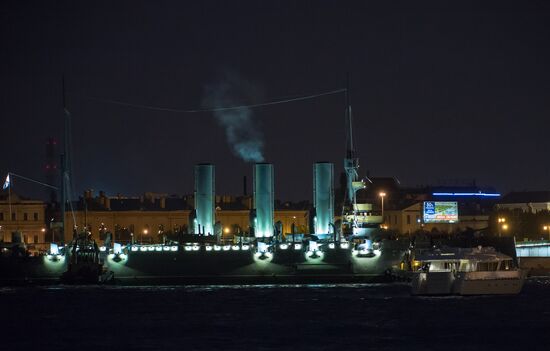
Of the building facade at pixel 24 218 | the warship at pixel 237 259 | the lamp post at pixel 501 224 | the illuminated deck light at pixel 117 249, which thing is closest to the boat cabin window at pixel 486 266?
the warship at pixel 237 259

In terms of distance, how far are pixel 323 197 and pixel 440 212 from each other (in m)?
47.5

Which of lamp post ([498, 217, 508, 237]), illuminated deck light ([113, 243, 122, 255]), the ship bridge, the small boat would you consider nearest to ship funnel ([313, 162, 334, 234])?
illuminated deck light ([113, 243, 122, 255])

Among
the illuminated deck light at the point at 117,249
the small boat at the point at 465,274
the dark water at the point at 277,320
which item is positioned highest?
the illuminated deck light at the point at 117,249

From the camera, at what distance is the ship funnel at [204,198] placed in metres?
143

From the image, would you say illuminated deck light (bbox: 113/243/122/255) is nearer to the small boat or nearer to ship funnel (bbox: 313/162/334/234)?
ship funnel (bbox: 313/162/334/234)

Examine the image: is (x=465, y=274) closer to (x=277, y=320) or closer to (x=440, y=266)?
(x=440, y=266)

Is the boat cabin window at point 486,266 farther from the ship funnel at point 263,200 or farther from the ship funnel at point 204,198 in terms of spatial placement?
the ship funnel at point 204,198

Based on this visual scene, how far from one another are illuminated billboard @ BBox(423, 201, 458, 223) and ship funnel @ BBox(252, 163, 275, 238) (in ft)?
148

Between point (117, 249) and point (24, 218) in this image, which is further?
point (24, 218)

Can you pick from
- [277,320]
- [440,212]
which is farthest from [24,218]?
[277,320]

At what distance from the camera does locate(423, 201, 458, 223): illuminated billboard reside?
18325 centimetres

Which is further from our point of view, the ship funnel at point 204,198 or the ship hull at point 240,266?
the ship funnel at point 204,198

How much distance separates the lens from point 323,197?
→ 140 m

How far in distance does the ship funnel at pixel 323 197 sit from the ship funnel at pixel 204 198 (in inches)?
454
